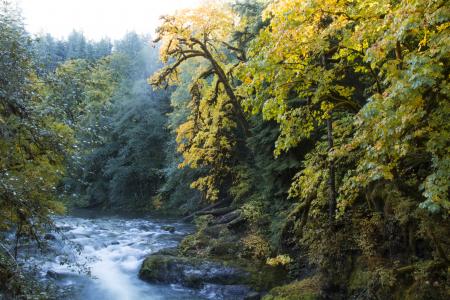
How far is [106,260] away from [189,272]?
16.1 ft

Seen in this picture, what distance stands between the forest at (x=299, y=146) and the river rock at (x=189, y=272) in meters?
0.05

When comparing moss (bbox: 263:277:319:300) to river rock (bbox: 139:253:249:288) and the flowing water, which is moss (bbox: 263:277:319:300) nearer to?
river rock (bbox: 139:253:249:288)

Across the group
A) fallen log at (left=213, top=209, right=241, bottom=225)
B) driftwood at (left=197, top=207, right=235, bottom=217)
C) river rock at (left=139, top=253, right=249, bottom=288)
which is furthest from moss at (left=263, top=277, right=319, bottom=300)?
driftwood at (left=197, top=207, right=235, bottom=217)

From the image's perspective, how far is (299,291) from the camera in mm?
9281

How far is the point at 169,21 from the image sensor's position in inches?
579

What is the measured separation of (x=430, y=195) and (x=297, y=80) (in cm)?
385

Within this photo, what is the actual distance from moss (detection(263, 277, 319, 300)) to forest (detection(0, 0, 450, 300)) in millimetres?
40

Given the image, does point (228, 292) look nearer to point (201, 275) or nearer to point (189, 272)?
point (201, 275)

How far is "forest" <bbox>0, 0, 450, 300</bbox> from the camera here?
17.6 feet

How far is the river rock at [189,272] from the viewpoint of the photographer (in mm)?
11680

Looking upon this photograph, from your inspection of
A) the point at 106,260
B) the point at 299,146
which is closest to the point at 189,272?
the point at 106,260

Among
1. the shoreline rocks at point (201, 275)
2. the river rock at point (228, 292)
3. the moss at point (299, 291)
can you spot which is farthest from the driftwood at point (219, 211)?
the moss at point (299, 291)

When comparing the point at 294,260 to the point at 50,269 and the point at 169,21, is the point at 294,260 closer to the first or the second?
the point at 50,269

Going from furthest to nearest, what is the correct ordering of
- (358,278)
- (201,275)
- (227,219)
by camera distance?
(227,219) → (201,275) → (358,278)
